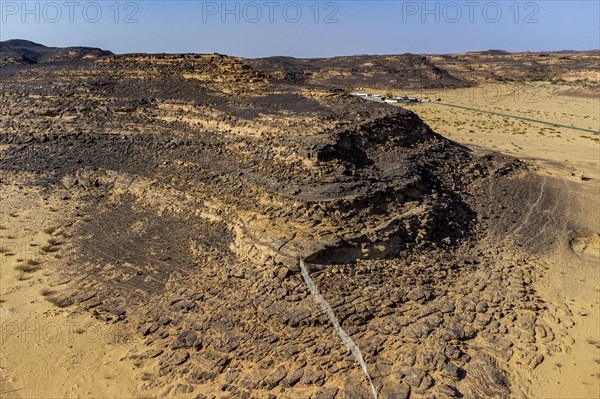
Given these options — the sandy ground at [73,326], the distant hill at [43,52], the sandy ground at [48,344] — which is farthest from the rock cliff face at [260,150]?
the distant hill at [43,52]

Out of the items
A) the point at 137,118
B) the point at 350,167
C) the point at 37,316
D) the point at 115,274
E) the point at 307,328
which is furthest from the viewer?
the point at 137,118

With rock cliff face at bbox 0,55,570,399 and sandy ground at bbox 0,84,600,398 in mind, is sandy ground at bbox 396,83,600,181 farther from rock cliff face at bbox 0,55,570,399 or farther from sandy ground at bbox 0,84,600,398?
rock cliff face at bbox 0,55,570,399

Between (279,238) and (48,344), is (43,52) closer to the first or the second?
(48,344)

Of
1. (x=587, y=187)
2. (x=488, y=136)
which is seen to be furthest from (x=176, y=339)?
(x=488, y=136)

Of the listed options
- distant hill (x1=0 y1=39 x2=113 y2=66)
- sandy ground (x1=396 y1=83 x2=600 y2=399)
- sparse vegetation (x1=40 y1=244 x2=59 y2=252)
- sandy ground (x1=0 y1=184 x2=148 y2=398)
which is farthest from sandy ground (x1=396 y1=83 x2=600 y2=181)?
distant hill (x1=0 y1=39 x2=113 y2=66)

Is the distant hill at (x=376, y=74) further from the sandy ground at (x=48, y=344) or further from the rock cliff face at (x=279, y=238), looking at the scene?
the sandy ground at (x=48, y=344)

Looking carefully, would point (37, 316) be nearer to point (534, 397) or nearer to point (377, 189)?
point (377, 189)
